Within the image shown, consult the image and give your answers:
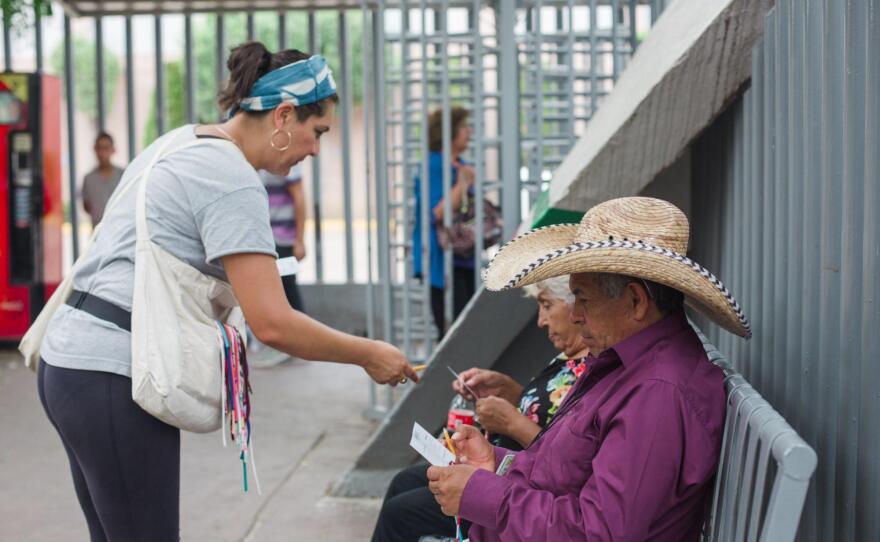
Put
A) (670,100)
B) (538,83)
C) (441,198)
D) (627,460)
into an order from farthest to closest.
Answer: (441,198), (538,83), (670,100), (627,460)

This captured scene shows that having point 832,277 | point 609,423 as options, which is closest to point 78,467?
point 609,423

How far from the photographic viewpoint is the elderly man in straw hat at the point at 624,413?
2348 millimetres

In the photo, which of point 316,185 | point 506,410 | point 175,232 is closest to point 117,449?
point 175,232

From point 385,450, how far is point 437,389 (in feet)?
1.55

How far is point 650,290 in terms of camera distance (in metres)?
2.63

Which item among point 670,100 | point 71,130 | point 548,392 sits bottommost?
point 548,392

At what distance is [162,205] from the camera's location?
277cm

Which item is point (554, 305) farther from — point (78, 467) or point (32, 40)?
point (32, 40)

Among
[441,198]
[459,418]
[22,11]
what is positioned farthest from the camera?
[22,11]

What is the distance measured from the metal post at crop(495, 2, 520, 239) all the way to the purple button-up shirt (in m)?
2.89

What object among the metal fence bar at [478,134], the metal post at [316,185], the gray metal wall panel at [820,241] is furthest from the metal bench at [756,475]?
the metal post at [316,185]

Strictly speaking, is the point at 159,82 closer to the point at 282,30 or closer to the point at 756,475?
the point at 282,30

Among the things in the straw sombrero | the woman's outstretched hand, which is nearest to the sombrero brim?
the straw sombrero

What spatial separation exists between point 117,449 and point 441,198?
16.0 ft
